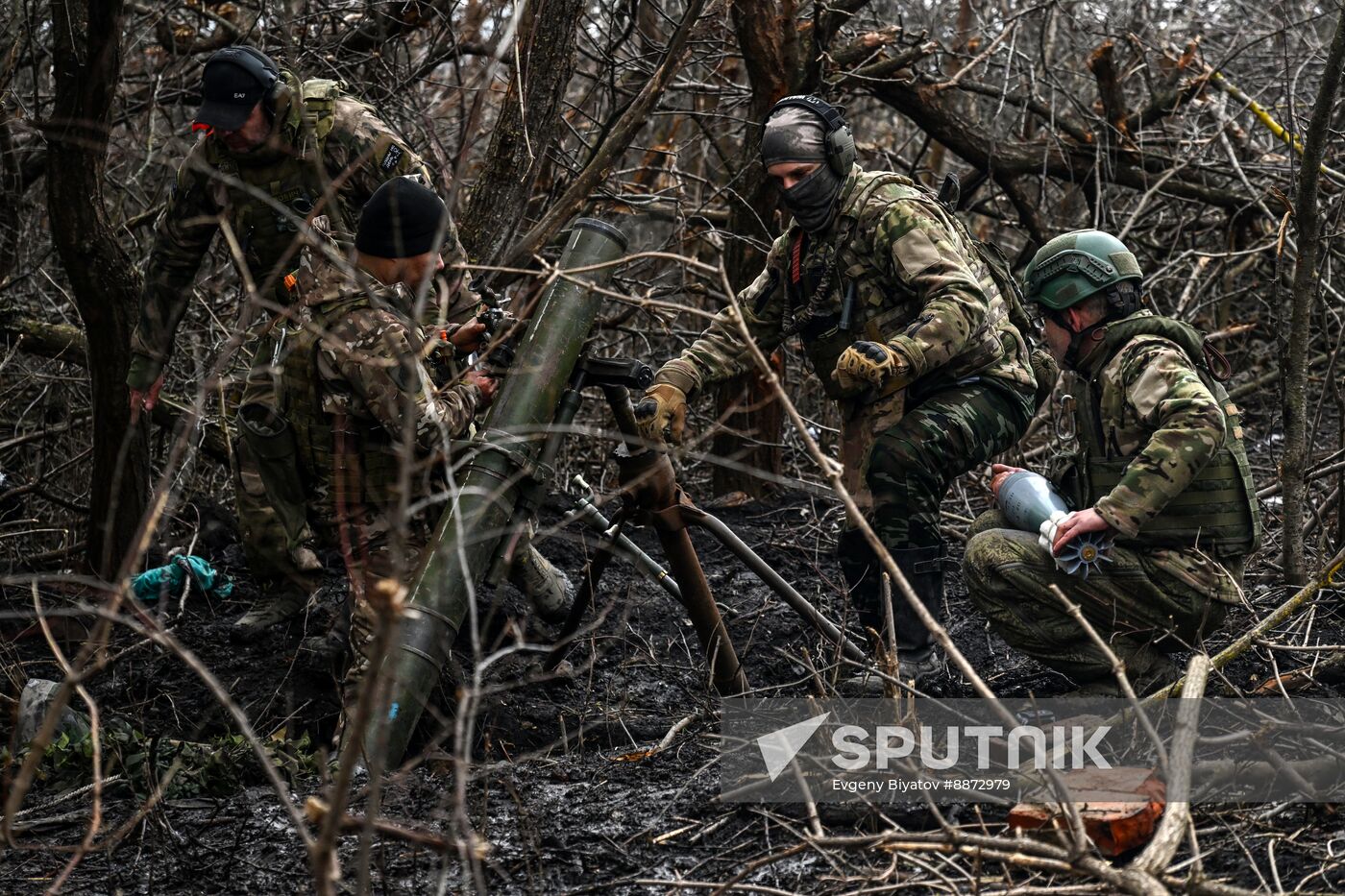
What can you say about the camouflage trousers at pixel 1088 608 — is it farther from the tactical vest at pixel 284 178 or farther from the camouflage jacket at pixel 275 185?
the tactical vest at pixel 284 178

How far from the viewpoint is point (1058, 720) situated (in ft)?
13.4

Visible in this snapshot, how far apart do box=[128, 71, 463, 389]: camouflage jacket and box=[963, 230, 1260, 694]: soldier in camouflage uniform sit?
2.41 metres

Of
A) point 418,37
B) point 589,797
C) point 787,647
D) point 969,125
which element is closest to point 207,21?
point 418,37

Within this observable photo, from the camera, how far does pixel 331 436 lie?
476 centimetres

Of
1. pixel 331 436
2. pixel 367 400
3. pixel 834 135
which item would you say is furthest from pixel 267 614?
pixel 834 135

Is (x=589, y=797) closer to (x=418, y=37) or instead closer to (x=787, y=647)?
(x=787, y=647)

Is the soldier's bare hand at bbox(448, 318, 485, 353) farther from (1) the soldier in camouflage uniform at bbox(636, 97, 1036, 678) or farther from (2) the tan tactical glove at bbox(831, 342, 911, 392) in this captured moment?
(2) the tan tactical glove at bbox(831, 342, 911, 392)

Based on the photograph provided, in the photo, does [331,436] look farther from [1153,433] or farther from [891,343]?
[1153,433]

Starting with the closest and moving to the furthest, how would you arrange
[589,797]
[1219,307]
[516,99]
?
[589,797]
[516,99]
[1219,307]

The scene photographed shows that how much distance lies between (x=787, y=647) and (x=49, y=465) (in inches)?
146

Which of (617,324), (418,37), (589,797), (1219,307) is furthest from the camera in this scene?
(418,37)

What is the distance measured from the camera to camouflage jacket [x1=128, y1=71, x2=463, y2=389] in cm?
512

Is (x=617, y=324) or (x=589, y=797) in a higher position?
(x=617, y=324)

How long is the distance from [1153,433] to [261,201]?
3.25 meters
